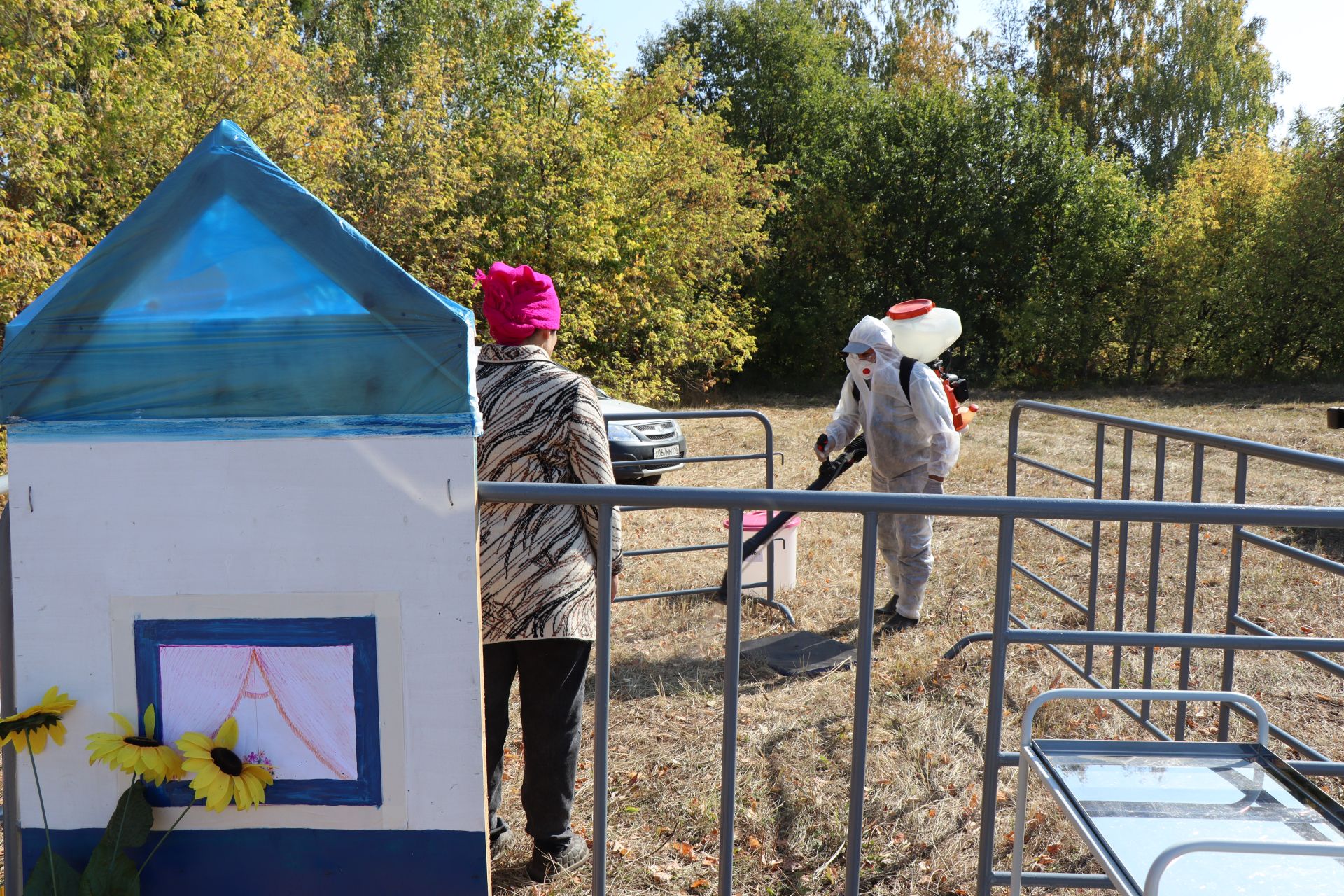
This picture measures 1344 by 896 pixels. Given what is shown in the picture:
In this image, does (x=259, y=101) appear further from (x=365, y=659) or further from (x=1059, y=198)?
(x=1059, y=198)

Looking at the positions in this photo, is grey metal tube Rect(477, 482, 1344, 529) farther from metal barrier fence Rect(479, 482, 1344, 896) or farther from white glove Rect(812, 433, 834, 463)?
white glove Rect(812, 433, 834, 463)

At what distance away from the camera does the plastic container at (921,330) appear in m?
5.48

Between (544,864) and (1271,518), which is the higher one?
(1271,518)

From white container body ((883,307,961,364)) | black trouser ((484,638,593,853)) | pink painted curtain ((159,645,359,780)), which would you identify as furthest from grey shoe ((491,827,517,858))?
white container body ((883,307,961,364))

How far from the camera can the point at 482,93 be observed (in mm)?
15953

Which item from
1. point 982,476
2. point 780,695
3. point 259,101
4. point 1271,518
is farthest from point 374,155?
point 1271,518

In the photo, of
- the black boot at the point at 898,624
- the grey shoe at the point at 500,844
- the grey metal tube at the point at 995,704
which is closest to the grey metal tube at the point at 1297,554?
the grey metal tube at the point at 995,704

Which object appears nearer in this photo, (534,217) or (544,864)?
(544,864)

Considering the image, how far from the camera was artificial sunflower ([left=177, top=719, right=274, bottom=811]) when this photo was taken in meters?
1.74

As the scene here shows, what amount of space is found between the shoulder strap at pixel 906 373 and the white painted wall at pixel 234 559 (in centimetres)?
358

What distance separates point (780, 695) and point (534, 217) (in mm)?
11201

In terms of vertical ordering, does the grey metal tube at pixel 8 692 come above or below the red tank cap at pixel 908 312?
below

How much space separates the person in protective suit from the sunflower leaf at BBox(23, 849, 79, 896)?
3941 mm

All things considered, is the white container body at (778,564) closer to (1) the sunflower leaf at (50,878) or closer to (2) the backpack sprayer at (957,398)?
(2) the backpack sprayer at (957,398)
